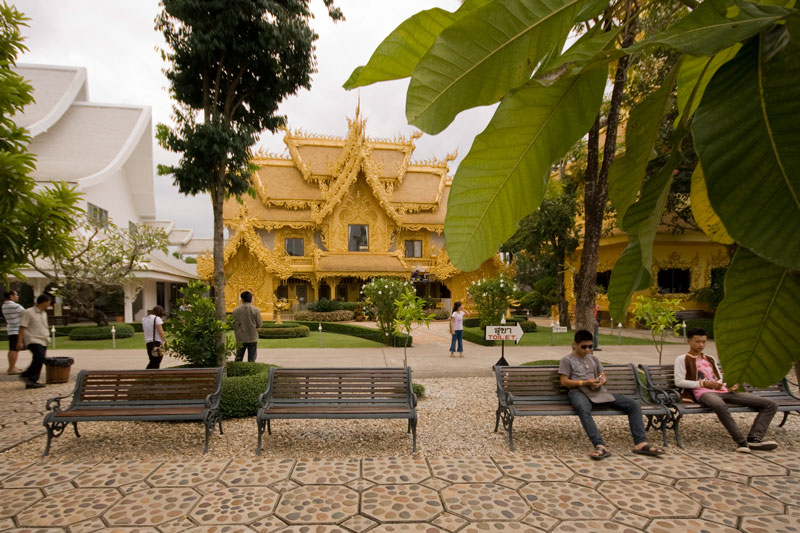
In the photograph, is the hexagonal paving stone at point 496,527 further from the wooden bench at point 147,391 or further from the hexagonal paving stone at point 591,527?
the wooden bench at point 147,391

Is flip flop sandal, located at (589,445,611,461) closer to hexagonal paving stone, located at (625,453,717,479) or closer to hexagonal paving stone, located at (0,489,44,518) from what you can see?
hexagonal paving stone, located at (625,453,717,479)

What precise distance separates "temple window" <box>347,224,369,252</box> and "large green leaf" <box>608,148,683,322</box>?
23983 millimetres

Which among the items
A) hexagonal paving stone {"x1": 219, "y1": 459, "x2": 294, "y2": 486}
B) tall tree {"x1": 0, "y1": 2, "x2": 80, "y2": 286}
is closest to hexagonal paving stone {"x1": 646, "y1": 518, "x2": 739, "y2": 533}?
hexagonal paving stone {"x1": 219, "y1": 459, "x2": 294, "y2": 486}

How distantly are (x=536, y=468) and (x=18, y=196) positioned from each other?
25.5ft

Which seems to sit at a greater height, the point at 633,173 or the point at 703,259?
the point at 703,259

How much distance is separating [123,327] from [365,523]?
16.8 m

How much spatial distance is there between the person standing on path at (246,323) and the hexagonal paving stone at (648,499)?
605cm

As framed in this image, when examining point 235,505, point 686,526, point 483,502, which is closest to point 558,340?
point 686,526

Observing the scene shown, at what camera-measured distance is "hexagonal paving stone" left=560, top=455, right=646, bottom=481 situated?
13.8 feet

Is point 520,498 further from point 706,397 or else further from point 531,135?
point 531,135

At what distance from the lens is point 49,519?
3410 mm

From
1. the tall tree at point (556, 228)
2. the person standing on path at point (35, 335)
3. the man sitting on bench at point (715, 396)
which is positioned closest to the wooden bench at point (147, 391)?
the person standing on path at point (35, 335)

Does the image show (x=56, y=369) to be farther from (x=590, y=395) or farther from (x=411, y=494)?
(x=590, y=395)

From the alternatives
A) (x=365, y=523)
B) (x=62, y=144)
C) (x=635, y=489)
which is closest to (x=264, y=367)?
(x=365, y=523)
